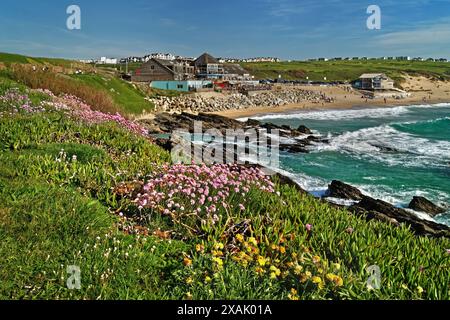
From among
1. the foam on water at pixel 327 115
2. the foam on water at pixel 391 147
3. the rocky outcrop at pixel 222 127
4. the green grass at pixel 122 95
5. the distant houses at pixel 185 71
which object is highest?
the distant houses at pixel 185 71

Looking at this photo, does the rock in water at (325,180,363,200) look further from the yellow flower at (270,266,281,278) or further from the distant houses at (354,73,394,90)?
the distant houses at (354,73,394,90)

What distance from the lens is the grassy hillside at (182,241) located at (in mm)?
4430

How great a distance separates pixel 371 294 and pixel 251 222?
245cm

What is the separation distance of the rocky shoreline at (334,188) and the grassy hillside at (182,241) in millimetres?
2453

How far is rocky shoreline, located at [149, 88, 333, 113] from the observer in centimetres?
5541

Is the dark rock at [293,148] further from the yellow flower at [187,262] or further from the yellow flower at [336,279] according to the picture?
the yellow flower at [336,279]

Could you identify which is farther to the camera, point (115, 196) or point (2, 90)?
point (2, 90)

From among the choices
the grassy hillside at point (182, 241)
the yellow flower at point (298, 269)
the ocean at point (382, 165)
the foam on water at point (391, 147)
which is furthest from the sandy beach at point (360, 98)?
the yellow flower at point (298, 269)

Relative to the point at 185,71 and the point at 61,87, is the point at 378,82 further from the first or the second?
the point at 61,87

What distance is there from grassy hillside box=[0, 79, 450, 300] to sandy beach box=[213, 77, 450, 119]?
1933 inches

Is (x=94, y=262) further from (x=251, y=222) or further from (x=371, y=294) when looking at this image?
(x=371, y=294)
